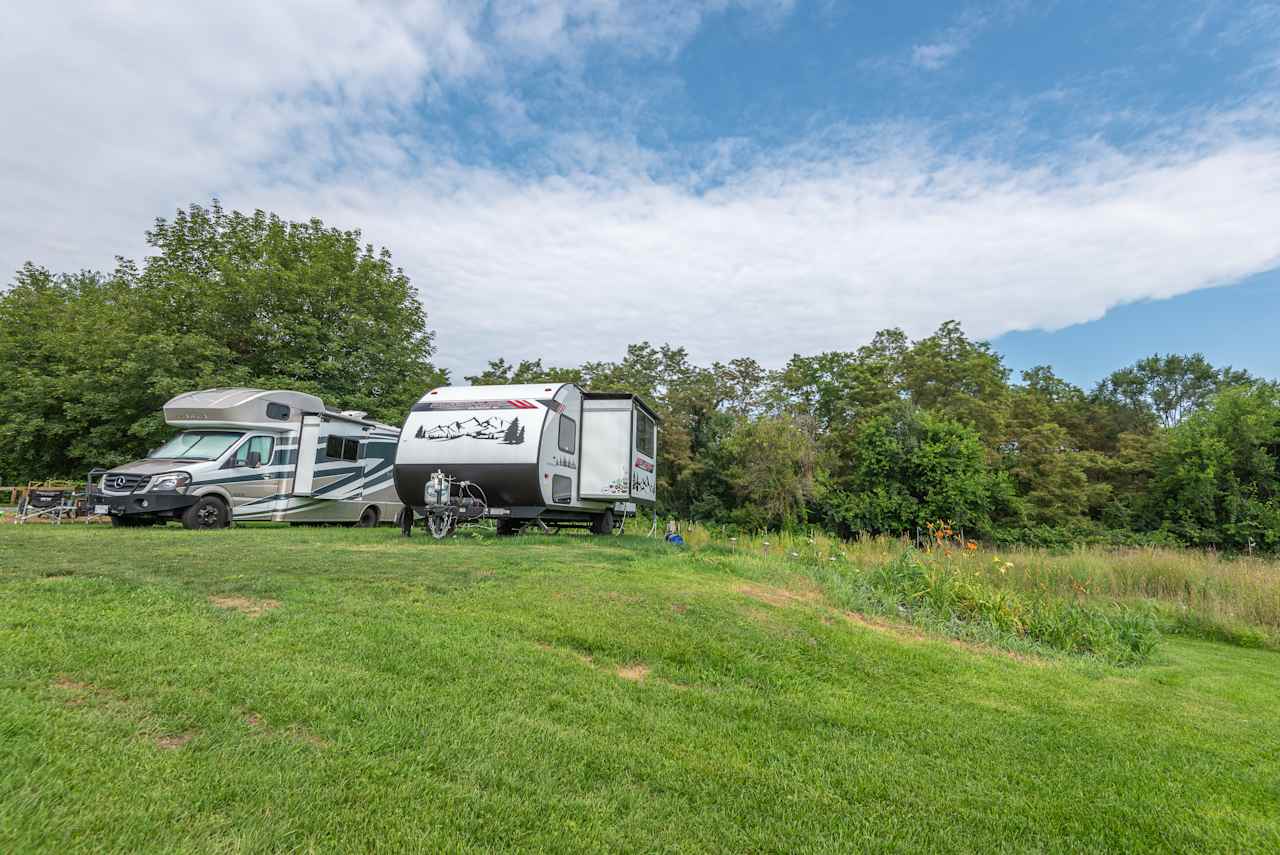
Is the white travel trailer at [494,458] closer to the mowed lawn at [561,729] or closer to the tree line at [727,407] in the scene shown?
the mowed lawn at [561,729]

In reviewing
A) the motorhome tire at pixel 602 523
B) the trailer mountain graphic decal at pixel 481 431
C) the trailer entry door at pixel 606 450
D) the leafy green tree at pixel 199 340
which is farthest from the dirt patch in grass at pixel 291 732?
the leafy green tree at pixel 199 340

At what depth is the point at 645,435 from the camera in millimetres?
16000

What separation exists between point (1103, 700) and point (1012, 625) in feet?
8.26

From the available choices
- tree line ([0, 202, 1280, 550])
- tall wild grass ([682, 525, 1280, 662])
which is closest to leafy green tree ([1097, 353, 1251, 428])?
tree line ([0, 202, 1280, 550])

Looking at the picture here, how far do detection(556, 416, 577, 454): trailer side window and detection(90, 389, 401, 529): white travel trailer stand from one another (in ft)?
20.7

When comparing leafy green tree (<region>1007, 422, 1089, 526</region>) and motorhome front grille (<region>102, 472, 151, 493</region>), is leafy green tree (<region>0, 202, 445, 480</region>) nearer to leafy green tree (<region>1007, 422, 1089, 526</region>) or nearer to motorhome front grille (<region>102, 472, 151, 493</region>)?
motorhome front grille (<region>102, 472, 151, 493</region>)

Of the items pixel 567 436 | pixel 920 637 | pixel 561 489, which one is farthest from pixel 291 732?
pixel 567 436

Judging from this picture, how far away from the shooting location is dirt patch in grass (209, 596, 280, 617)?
4.94 metres

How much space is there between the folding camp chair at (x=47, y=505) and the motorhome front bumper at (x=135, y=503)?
4.51m

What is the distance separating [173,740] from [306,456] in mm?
13988

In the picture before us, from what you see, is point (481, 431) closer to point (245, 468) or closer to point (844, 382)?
point (245, 468)

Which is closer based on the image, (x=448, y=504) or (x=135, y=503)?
(x=448, y=504)

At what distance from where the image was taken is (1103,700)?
16.1 feet

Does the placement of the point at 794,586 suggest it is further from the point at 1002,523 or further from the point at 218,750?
the point at 1002,523
